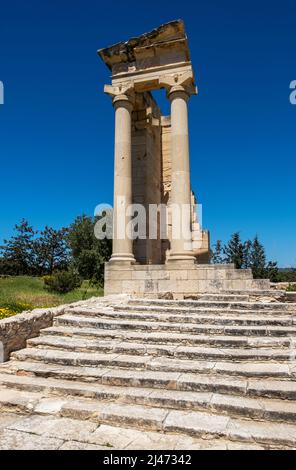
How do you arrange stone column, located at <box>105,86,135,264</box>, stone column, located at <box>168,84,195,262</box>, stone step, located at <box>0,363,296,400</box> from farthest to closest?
1. stone column, located at <box>105,86,135,264</box>
2. stone column, located at <box>168,84,195,262</box>
3. stone step, located at <box>0,363,296,400</box>

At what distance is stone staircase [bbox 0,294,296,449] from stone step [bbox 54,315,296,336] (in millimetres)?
19

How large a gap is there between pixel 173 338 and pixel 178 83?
33.9 ft

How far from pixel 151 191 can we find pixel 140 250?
107 inches

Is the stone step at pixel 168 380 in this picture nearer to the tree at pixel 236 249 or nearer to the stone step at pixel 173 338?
the stone step at pixel 173 338

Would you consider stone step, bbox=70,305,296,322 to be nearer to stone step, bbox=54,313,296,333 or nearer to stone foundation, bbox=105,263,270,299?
stone step, bbox=54,313,296,333

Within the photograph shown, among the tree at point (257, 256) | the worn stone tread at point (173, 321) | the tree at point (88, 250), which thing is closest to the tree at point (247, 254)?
the tree at point (257, 256)

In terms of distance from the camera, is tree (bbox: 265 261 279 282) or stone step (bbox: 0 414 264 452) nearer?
stone step (bbox: 0 414 264 452)

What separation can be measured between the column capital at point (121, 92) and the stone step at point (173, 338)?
32.4 feet

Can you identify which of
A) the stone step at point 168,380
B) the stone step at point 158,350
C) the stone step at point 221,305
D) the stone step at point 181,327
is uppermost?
the stone step at point 221,305

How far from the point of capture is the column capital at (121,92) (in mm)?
14008

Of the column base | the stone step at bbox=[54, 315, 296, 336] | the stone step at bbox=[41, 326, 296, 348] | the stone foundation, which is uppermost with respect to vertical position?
the column base

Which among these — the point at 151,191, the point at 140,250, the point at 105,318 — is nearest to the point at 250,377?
the point at 105,318

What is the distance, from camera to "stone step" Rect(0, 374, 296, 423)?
4301 mm

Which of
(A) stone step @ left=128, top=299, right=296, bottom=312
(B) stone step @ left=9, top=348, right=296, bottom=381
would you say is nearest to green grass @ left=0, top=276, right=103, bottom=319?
(B) stone step @ left=9, top=348, right=296, bottom=381
